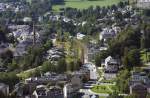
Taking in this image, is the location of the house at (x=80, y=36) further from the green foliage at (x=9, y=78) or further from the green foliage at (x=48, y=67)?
the green foliage at (x=9, y=78)

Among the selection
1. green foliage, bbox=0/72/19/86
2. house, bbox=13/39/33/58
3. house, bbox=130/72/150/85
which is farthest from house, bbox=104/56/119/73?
house, bbox=13/39/33/58

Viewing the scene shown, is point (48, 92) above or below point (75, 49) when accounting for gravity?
above

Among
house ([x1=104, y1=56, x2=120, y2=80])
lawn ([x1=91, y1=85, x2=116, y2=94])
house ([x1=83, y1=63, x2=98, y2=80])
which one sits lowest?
house ([x1=83, y1=63, x2=98, y2=80])

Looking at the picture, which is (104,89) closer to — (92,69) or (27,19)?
(92,69)

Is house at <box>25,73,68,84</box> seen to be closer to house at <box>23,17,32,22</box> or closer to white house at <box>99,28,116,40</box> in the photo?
white house at <box>99,28,116,40</box>

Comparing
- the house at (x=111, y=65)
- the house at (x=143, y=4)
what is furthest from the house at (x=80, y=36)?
Answer: the house at (x=143, y=4)

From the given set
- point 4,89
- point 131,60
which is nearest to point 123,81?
point 131,60
